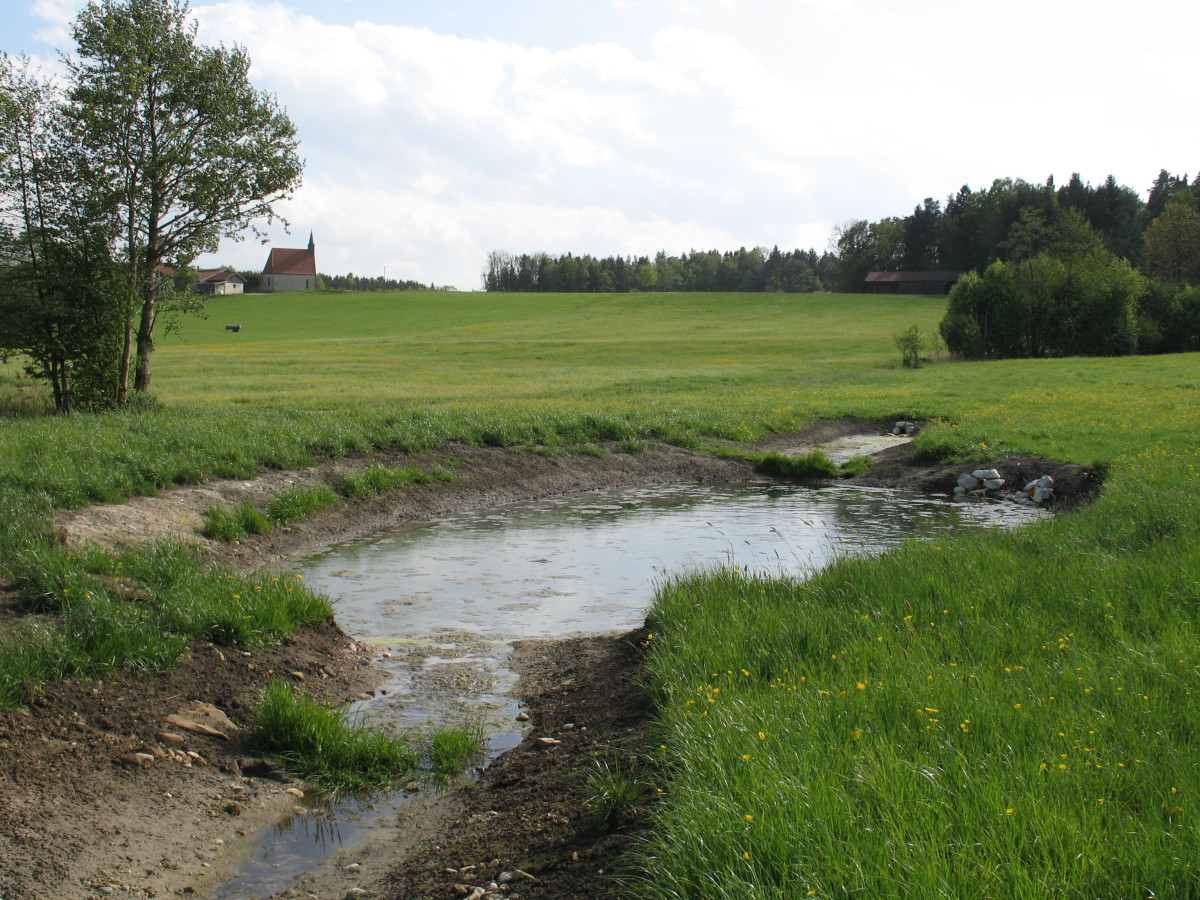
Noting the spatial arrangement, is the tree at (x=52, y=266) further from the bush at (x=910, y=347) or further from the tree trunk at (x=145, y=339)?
the bush at (x=910, y=347)

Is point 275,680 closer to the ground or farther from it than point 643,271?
closer to the ground

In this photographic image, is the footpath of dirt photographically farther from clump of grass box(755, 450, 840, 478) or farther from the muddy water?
clump of grass box(755, 450, 840, 478)

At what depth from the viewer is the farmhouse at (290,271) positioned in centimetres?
13938

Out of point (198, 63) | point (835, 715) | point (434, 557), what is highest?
point (198, 63)

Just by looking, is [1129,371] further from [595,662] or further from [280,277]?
[280,277]

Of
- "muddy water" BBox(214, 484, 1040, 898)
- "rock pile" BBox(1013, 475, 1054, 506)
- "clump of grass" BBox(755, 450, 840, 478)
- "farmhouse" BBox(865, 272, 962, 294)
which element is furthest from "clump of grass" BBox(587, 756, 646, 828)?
"farmhouse" BBox(865, 272, 962, 294)

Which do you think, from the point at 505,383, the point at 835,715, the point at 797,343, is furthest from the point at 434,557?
the point at 797,343

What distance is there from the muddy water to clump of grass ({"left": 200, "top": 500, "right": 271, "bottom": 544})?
116 cm

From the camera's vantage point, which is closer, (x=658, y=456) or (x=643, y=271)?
(x=658, y=456)

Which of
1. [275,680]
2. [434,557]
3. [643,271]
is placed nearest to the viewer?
[275,680]

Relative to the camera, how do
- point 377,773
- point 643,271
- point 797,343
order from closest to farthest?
1. point 377,773
2. point 797,343
3. point 643,271

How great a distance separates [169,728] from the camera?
577cm

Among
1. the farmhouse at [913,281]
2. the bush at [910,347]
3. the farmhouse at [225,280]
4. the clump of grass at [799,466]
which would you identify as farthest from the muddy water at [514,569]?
the farmhouse at [225,280]

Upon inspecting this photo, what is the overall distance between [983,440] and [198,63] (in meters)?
21.0
